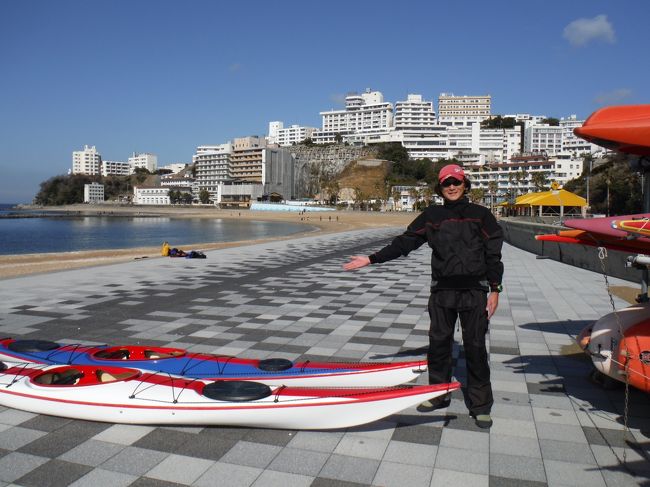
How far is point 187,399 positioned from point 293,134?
192693 mm

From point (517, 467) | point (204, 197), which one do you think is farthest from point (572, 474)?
point (204, 197)

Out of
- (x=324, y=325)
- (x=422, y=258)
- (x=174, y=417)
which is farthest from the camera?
(x=422, y=258)

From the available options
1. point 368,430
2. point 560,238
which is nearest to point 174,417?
point 368,430

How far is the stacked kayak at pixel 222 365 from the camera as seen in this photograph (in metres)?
4.67

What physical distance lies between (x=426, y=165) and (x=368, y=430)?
13124cm

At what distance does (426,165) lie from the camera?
131 metres

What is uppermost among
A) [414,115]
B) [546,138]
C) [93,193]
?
[414,115]

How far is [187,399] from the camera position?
418 centimetres

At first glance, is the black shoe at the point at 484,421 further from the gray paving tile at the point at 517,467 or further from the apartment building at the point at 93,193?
the apartment building at the point at 93,193

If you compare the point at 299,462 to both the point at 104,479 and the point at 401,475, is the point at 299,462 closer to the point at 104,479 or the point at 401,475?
the point at 401,475

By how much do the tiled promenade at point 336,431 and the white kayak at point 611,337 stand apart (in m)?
0.49

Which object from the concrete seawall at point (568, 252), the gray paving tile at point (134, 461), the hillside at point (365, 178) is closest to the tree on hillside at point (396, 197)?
the hillside at point (365, 178)

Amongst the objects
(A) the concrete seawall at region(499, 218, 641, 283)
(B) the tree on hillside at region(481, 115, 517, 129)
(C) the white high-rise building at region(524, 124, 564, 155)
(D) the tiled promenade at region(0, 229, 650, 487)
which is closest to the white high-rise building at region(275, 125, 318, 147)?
(B) the tree on hillside at region(481, 115, 517, 129)

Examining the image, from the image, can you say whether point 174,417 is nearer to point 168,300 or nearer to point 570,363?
point 570,363
